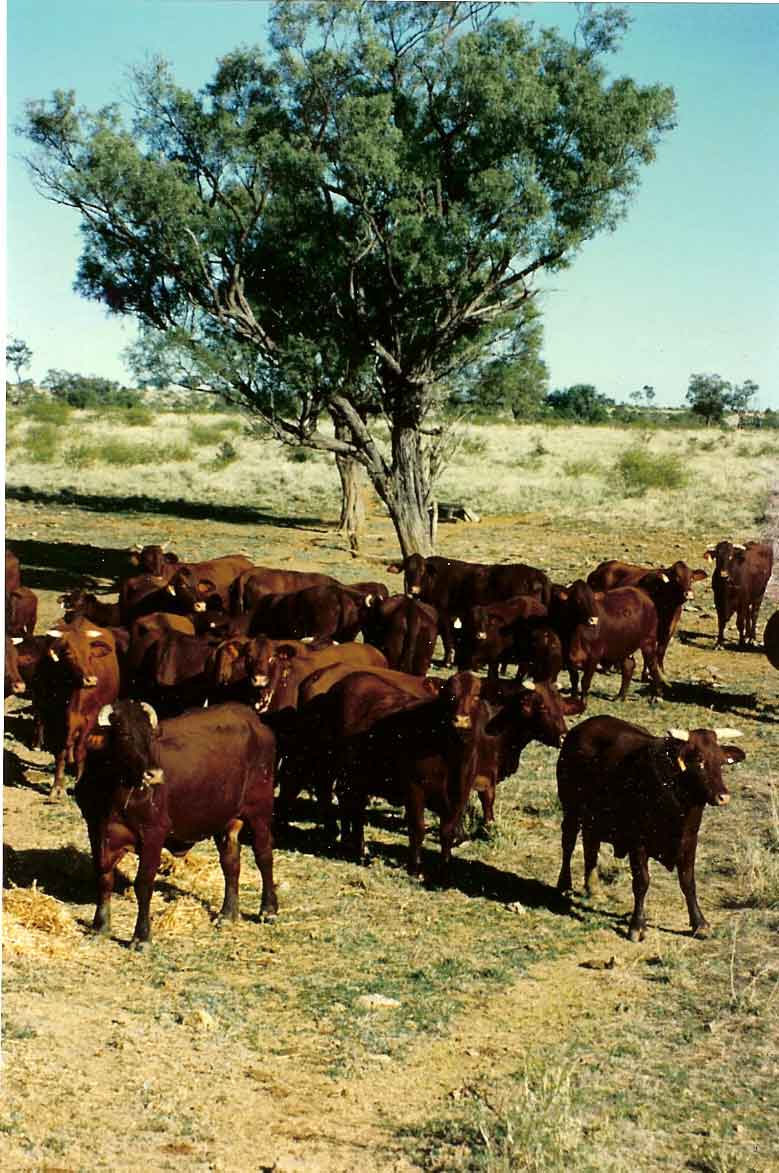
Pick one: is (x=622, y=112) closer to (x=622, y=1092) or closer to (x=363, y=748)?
(x=363, y=748)

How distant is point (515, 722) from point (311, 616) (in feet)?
18.2

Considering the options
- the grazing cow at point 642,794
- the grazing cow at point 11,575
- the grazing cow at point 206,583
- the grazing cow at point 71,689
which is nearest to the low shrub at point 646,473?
the grazing cow at point 206,583

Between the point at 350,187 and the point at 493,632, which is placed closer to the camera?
the point at 493,632

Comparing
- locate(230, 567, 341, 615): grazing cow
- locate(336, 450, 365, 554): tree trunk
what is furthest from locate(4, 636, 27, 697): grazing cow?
locate(336, 450, 365, 554): tree trunk

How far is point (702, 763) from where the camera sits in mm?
9000

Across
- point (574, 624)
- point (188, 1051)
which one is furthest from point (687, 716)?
point (188, 1051)

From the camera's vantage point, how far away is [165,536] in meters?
31.0

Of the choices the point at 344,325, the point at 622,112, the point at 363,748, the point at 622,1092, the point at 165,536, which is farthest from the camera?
the point at 165,536

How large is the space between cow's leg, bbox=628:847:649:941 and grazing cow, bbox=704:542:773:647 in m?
10.7

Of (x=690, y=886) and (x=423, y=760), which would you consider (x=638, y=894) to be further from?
(x=423, y=760)

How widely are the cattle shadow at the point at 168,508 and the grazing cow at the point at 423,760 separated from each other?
73.2ft

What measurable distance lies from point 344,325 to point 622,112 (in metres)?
5.42

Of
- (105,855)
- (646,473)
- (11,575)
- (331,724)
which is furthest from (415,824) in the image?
(646,473)

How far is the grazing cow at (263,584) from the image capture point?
57.3 feet
